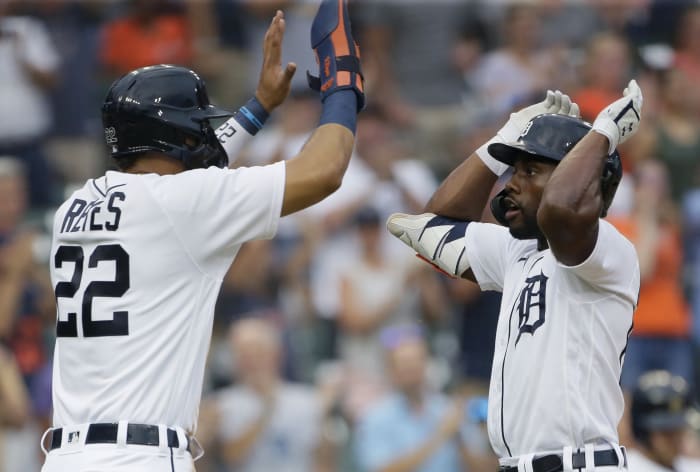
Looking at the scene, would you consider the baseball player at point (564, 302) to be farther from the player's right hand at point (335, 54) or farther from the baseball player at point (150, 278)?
the baseball player at point (150, 278)

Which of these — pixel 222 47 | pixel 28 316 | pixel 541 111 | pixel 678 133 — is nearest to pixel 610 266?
pixel 541 111

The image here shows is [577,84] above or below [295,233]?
above

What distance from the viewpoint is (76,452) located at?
482cm

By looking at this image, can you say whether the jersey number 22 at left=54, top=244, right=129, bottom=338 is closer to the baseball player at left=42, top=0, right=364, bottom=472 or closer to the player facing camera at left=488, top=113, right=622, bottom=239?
the baseball player at left=42, top=0, right=364, bottom=472

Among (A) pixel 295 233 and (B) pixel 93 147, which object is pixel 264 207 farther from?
(B) pixel 93 147

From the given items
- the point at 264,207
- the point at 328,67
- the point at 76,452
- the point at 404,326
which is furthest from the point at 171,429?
the point at 404,326

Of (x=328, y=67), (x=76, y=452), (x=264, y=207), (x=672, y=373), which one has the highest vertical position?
(x=328, y=67)

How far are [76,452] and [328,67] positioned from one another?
1.77 m

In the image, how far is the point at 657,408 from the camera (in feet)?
25.1

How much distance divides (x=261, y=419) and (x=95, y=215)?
4.20 metres

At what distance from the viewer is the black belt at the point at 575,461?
4.88 meters

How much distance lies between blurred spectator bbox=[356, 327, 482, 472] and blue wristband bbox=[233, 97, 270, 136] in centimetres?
361

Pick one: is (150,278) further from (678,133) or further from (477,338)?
(678,133)

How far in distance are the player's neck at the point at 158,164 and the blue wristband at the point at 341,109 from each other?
580mm
